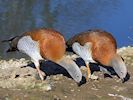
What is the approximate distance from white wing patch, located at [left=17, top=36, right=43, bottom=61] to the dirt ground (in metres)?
0.36

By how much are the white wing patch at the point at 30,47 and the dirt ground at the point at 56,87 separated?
1.18 feet

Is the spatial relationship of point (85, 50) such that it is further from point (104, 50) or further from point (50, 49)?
point (50, 49)

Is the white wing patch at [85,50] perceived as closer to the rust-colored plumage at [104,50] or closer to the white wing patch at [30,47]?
the rust-colored plumage at [104,50]

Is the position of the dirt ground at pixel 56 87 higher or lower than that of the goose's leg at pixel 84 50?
lower

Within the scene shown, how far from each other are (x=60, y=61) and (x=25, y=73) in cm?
72

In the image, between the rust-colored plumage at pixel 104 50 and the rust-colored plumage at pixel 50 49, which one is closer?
the rust-colored plumage at pixel 50 49

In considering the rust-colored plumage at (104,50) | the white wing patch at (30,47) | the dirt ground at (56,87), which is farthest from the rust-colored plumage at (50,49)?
the rust-colored plumage at (104,50)

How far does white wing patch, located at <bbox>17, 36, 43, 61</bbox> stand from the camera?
23.7 ft

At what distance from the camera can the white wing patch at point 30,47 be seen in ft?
23.7

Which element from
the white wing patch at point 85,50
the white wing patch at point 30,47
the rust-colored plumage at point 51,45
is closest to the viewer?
the rust-colored plumage at point 51,45

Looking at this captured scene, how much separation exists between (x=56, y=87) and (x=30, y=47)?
0.65 meters

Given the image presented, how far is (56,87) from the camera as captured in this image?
7.25 m

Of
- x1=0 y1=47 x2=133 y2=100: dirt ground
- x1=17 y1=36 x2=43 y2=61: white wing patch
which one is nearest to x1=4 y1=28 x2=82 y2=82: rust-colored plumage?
x1=17 y1=36 x2=43 y2=61: white wing patch

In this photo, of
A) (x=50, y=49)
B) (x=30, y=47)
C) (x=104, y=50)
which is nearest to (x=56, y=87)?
(x=50, y=49)
